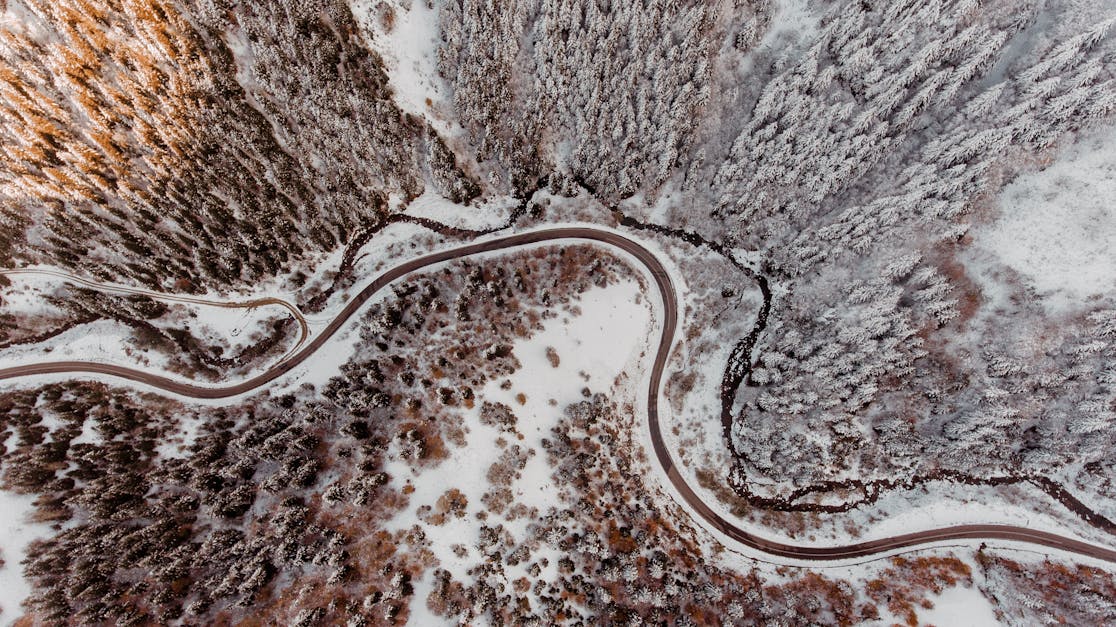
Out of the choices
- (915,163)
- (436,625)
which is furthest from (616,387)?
(915,163)

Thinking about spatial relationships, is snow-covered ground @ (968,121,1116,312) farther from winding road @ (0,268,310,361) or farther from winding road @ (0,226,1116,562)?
winding road @ (0,268,310,361)

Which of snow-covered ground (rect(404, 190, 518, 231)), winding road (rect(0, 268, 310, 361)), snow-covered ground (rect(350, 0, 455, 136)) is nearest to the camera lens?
snow-covered ground (rect(350, 0, 455, 136))

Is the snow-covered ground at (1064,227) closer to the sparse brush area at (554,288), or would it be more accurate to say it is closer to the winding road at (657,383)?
the sparse brush area at (554,288)

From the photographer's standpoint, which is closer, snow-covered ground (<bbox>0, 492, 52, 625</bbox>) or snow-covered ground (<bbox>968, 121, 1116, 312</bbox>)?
snow-covered ground (<bbox>0, 492, 52, 625</bbox>)

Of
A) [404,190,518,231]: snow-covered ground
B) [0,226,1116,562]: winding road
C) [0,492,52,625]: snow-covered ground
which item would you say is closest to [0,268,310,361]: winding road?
[0,226,1116,562]: winding road

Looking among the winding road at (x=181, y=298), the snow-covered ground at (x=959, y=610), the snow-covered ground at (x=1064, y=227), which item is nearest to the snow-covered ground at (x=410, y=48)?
the winding road at (x=181, y=298)

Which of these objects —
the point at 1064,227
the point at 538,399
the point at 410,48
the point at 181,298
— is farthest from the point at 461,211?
the point at 1064,227

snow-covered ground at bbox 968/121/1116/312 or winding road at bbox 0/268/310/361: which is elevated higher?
winding road at bbox 0/268/310/361
